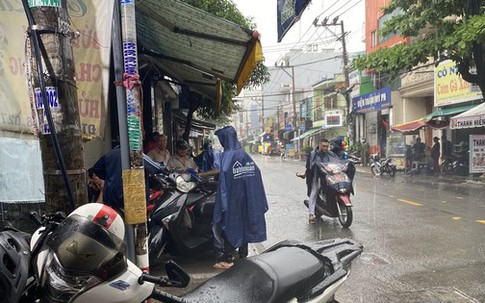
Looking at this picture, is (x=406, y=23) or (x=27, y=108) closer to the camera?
(x=27, y=108)

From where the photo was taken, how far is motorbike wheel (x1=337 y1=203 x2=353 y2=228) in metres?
7.13

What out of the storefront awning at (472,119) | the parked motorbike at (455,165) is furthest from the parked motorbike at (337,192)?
the parked motorbike at (455,165)

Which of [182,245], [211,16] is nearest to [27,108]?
[211,16]

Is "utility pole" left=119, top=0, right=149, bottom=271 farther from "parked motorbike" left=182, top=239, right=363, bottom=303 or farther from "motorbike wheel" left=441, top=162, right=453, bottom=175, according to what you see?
"motorbike wheel" left=441, top=162, right=453, bottom=175

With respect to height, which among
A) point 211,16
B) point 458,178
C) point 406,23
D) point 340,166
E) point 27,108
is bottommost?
point 458,178

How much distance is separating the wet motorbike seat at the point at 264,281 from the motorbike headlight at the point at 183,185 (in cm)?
224

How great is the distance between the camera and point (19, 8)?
9.80ft

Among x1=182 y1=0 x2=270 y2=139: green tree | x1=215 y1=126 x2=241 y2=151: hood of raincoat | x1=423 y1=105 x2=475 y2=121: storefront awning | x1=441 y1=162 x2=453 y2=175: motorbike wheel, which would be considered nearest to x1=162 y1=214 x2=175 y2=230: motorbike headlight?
x1=215 y1=126 x2=241 y2=151: hood of raincoat

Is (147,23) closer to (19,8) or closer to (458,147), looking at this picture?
(19,8)

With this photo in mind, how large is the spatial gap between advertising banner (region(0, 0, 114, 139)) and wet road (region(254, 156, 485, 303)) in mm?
2849

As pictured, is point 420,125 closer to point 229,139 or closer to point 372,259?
point 372,259

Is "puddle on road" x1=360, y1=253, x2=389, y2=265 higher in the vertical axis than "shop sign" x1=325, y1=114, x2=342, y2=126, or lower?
lower

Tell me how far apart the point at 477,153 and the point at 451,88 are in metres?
4.92

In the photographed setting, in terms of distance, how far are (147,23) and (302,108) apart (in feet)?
159
